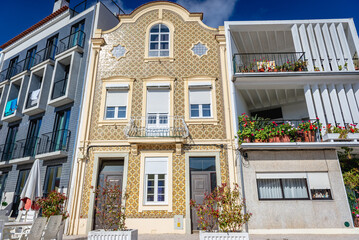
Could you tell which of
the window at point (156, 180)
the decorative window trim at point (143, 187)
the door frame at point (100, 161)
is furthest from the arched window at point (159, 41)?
the window at point (156, 180)

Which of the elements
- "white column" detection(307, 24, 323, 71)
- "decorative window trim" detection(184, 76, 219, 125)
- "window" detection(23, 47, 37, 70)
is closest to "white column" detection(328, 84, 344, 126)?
"white column" detection(307, 24, 323, 71)

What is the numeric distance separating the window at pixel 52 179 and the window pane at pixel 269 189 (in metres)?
8.88

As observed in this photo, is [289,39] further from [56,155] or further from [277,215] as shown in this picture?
[56,155]

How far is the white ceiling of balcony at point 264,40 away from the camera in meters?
12.8

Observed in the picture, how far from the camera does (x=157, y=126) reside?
35.4ft

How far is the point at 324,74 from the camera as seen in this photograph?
1063cm

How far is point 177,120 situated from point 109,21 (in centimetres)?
815

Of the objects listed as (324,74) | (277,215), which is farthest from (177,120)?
(324,74)

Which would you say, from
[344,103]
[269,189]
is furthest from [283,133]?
[344,103]

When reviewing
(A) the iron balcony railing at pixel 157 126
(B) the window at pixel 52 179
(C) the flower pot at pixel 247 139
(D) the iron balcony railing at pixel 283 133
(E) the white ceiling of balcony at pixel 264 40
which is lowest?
(B) the window at pixel 52 179

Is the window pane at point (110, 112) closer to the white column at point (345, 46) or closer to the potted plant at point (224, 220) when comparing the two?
the potted plant at point (224, 220)

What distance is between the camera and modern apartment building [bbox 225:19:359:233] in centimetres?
916

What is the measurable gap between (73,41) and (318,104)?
1338 cm

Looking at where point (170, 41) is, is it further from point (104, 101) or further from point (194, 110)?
point (104, 101)
